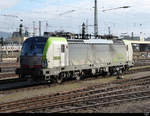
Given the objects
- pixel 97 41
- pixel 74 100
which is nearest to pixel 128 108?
pixel 74 100

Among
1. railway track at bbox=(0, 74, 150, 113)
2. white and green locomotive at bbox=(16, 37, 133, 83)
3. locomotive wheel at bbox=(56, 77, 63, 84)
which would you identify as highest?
white and green locomotive at bbox=(16, 37, 133, 83)

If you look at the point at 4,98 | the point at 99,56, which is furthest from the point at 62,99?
the point at 99,56

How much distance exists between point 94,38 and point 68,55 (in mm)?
3889

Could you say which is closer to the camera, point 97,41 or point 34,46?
point 34,46

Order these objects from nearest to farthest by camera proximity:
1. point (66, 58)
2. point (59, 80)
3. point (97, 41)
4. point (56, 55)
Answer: point (56, 55), point (59, 80), point (66, 58), point (97, 41)

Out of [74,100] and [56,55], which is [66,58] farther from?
[74,100]

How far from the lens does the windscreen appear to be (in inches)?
638

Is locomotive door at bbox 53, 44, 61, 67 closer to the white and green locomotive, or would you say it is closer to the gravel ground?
the white and green locomotive

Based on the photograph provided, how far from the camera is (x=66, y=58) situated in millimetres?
17719

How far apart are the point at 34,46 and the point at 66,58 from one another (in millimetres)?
2400

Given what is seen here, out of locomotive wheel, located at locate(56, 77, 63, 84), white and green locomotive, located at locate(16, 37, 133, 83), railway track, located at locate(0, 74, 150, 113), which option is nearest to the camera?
railway track, located at locate(0, 74, 150, 113)

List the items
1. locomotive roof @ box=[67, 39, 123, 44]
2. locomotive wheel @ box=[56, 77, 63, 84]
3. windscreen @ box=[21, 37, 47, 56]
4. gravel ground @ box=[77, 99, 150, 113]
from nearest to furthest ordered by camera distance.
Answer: gravel ground @ box=[77, 99, 150, 113]
windscreen @ box=[21, 37, 47, 56]
locomotive wheel @ box=[56, 77, 63, 84]
locomotive roof @ box=[67, 39, 123, 44]

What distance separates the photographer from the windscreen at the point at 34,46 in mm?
16203


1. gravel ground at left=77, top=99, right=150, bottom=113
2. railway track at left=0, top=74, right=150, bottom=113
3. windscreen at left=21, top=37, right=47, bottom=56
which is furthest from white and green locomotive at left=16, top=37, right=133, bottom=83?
gravel ground at left=77, top=99, right=150, bottom=113
